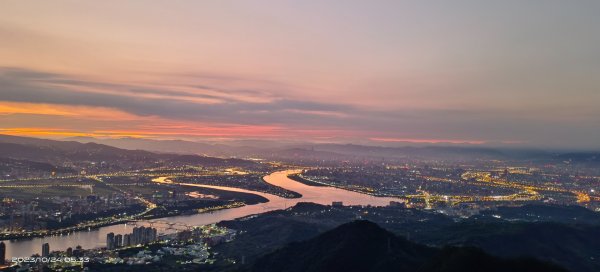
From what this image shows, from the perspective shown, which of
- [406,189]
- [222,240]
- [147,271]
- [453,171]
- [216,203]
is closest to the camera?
[147,271]

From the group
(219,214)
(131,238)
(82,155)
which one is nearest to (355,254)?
(131,238)

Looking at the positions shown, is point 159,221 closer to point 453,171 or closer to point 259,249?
point 259,249

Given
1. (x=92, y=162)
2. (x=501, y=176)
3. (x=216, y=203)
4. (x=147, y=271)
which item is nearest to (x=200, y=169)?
(x=92, y=162)

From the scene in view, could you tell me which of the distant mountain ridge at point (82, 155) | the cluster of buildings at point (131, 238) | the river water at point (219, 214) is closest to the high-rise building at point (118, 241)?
the cluster of buildings at point (131, 238)

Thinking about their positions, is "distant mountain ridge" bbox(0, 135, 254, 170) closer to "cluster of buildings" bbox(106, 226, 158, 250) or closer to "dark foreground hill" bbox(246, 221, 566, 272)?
"cluster of buildings" bbox(106, 226, 158, 250)

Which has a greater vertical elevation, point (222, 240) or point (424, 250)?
point (424, 250)
